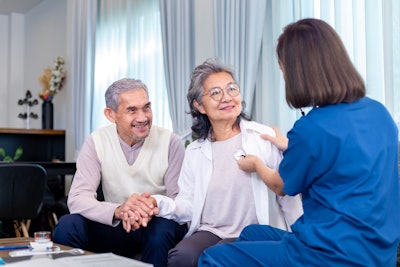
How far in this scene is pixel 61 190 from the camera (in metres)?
6.07

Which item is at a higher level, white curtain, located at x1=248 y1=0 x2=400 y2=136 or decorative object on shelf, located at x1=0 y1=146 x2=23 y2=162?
white curtain, located at x1=248 y1=0 x2=400 y2=136

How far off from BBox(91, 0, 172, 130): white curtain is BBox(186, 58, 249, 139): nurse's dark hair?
8.06 feet

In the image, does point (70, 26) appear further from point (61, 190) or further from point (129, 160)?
point (129, 160)

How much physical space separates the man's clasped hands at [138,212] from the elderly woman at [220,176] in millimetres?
52

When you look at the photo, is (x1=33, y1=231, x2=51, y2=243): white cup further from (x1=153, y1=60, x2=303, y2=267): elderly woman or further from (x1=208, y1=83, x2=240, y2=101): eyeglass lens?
(x1=208, y1=83, x2=240, y2=101): eyeglass lens

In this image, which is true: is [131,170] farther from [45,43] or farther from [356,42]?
[45,43]

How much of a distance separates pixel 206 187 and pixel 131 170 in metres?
0.51

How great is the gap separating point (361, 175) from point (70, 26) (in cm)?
555

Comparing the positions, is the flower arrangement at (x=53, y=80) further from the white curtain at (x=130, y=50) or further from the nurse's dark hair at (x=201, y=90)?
the nurse's dark hair at (x=201, y=90)

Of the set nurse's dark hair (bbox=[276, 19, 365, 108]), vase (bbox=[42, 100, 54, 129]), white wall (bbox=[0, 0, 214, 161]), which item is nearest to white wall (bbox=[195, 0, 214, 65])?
nurse's dark hair (bbox=[276, 19, 365, 108])

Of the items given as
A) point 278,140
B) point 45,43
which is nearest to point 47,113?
point 45,43

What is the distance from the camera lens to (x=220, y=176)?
2225mm

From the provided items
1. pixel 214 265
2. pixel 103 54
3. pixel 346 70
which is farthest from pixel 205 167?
pixel 103 54

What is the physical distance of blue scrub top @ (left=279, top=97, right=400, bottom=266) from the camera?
1.43 meters
